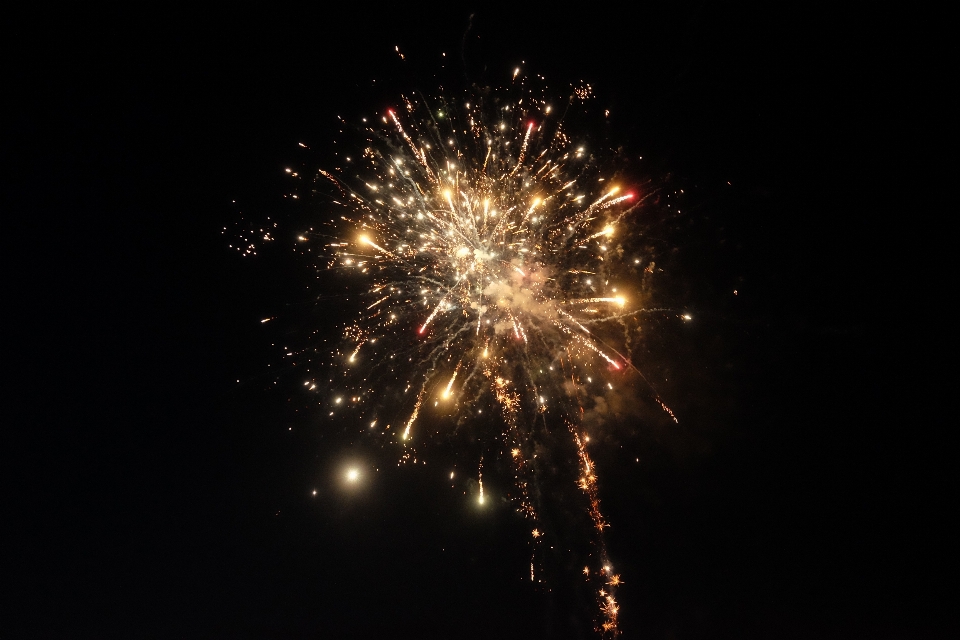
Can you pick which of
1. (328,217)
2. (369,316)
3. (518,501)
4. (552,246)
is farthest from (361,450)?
(552,246)

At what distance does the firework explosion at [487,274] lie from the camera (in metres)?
3.64

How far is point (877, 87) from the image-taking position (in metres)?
3.13

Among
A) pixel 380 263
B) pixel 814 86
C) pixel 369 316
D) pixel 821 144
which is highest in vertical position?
pixel 814 86

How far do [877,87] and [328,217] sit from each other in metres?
4.76

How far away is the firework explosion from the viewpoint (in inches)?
143

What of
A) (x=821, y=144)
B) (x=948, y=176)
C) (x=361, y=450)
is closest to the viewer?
(x=948, y=176)

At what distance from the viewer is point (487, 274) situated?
12.9ft

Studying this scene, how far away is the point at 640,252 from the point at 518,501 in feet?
8.93

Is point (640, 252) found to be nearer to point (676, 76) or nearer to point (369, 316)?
point (676, 76)

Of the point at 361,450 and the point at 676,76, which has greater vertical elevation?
the point at 676,76

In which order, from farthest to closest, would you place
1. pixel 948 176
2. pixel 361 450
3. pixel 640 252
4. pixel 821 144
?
pixel 361 450 < pixel 640 252 < pixel 821 144 < pixel 948 176

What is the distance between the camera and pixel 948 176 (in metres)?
3.13

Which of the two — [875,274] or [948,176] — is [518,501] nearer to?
[875,274]

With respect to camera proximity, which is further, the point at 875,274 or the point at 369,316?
the point at 369,316
